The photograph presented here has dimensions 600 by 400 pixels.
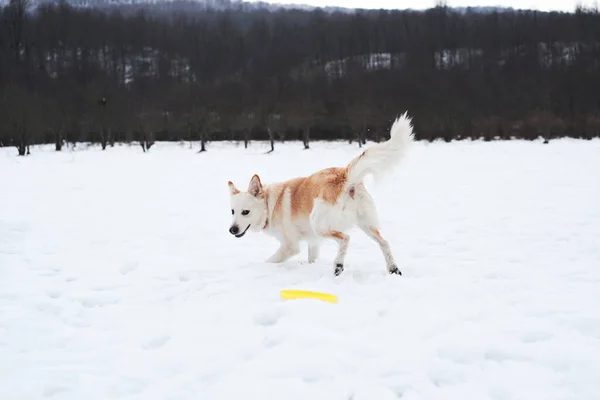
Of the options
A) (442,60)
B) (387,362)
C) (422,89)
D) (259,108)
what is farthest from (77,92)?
(387,362)

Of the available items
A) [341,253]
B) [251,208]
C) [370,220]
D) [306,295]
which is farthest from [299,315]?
[251,208]

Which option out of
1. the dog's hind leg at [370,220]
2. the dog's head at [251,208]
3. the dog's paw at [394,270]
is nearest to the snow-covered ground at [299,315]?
the dog's paw at [394,270]

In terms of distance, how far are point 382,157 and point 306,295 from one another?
175 centimetres

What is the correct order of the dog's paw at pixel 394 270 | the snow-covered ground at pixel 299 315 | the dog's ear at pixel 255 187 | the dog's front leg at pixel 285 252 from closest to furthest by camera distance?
1. the snow-covered ground at pixel 299 315
2. the dog's paw at pixel 394 270
3. the dog's front leg at pixel 285 252
4. the dog's ear at pixel 255 187

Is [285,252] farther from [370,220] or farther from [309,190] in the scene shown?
[370,220]

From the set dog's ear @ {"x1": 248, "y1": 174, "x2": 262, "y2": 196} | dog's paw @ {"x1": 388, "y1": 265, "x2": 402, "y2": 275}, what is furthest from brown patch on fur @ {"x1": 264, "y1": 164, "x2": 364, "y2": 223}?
dog's paw @ {"x1": 388, "y1": 265, "x2": 402, "y2": 275}

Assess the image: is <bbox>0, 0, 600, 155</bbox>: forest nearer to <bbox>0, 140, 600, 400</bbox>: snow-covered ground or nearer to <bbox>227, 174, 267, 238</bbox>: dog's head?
<bbox>0, 140, 600, 400</bbox>: snow-covered ground

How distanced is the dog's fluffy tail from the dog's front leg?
3.68 feet

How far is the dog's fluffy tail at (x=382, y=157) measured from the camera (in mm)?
4926

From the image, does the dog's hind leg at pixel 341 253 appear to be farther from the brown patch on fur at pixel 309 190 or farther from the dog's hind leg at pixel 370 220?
the brown patch on fur at pixel 309 190

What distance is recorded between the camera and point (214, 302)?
423cm

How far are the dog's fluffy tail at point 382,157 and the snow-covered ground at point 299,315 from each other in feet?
3.57

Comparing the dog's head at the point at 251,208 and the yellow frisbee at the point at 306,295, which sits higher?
the dog's head at the point at 251,208

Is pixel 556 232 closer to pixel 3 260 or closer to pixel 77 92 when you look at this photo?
pixel 3 260
